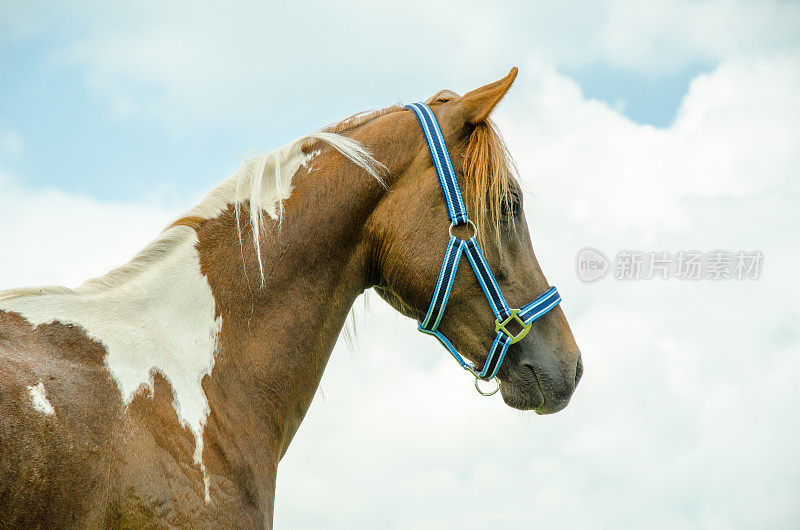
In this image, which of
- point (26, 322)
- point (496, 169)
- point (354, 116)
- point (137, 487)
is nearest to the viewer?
point (137, 487)

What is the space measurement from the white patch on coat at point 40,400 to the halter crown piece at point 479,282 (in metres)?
1.83

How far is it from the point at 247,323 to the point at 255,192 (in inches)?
27.2

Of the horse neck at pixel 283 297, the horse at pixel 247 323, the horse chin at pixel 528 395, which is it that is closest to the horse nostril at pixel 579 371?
the horse at pixel 247 323

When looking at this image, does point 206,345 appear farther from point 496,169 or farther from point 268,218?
point 496,169

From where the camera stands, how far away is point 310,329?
3424 mm

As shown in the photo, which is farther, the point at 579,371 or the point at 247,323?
the point at 579,371

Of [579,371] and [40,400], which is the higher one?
[579,371]

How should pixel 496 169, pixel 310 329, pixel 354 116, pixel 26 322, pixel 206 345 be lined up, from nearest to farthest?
pixel 26 322 < pixel 206 345 < pixel 310 329 < pixel 496 169 < pixel 354 116

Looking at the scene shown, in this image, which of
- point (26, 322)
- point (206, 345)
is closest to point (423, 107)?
point (206, 345)

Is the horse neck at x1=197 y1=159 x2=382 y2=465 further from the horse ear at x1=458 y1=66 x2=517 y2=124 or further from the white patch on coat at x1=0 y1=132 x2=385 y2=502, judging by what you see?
the horse ear at x1=458 y1=66 x2=517 y2=124

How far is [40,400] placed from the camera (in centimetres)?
261

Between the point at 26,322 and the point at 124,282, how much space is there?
487mm

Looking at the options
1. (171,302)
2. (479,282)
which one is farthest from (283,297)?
(479,282)

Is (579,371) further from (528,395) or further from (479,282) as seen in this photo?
(479,282)
